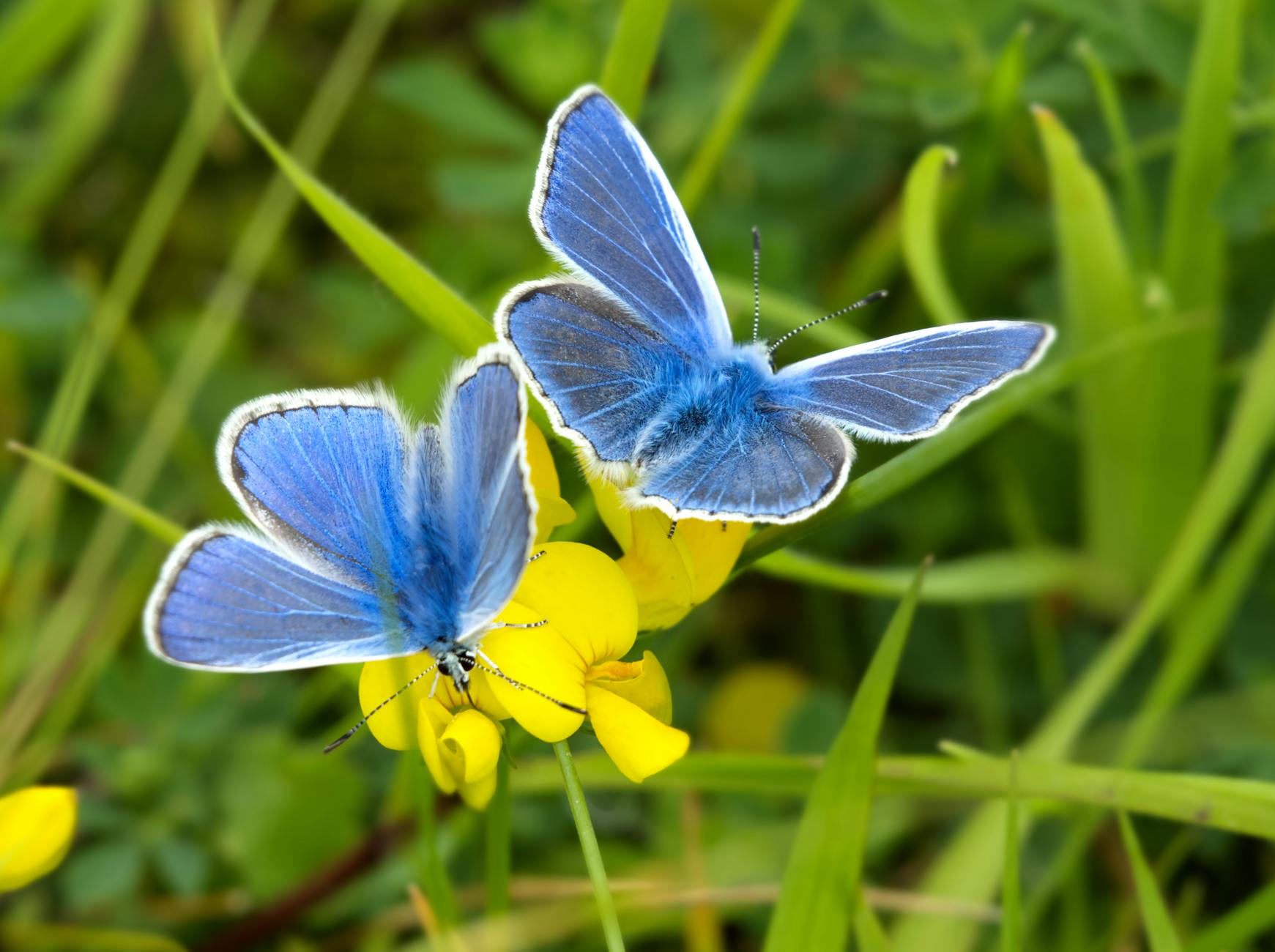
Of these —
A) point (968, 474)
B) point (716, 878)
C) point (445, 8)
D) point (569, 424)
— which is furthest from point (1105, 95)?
point (445, 8)

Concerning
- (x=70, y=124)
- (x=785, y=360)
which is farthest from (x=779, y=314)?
(x=70, y=124)

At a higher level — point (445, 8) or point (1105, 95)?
point (445, 8)

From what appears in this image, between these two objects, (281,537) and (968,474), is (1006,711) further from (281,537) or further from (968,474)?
(281,537)

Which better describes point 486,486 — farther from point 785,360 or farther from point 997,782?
point 785,360

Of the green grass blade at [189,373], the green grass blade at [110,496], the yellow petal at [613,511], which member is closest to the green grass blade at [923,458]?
the yellow petal at [613,511]

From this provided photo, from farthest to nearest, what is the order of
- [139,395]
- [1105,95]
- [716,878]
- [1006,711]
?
[139,395] → [1006,711] → [716,878] → [1105,95]

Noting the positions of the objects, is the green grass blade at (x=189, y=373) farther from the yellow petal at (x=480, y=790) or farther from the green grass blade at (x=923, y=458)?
the green grass blade at (x=923, y=458)

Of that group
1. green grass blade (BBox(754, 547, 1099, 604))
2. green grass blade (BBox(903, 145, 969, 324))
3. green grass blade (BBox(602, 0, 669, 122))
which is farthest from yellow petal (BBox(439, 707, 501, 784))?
green grass blade (BBox(903, 145, 969, 324))
